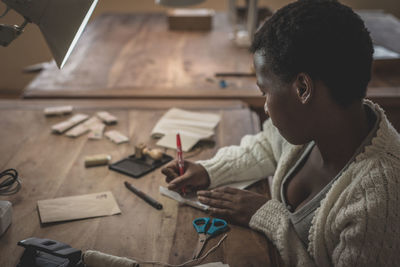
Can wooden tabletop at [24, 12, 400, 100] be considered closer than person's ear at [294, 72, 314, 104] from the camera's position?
No

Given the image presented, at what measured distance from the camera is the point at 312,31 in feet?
3.13

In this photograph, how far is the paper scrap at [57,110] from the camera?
1.86m

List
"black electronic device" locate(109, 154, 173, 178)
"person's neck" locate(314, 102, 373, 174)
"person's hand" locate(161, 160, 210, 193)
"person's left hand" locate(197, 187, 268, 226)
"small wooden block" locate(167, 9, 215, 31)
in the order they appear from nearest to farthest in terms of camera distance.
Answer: "person's neck" locate(314, 102, 373, 174)
"person's left hand" locate(197, 187, 268, 226)
"person's hand" locate(161, 160, 210, 193)
"black electronic device" locate(109, 154, 173, 178)
"small wooden block" locate(167, 9, 215, 31)

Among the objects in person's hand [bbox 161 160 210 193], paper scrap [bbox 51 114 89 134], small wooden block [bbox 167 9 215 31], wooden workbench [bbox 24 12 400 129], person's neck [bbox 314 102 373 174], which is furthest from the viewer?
small wooden block [bbox 167 9 215 31]

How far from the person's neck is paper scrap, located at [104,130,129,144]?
0.75 meters

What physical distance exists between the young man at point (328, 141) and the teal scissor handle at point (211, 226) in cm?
4

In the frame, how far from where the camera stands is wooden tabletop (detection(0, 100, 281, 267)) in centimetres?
107

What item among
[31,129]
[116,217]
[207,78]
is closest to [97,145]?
[31,129]

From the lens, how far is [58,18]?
1036 mm

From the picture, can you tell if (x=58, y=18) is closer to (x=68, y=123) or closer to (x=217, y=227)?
(x=217, y=227)

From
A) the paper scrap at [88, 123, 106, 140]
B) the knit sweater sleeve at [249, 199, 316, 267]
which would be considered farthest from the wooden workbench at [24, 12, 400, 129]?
the knit sweater sleeve at [249, 199, 316, 267]

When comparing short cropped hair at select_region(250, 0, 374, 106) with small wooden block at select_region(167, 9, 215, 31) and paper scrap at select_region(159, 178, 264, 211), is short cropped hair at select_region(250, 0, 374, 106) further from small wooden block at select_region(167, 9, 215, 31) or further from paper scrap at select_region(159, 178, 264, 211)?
small wooden block at select_region(167, 9, 215, 31)

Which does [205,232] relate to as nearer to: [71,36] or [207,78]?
[71,36]

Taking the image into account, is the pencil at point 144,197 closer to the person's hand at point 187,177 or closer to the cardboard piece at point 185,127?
the person's hand at point 187,177
